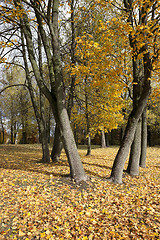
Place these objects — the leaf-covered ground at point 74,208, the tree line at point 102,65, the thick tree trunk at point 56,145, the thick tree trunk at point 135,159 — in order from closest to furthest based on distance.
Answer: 1. the leaf-covered ground at point 74,208
2. the tree line at point 102,65
3. the thick tree trunk at point 135,159
4. the thick tree trunk at point 56,145

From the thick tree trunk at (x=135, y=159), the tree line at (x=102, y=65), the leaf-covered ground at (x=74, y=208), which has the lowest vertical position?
the leaf-covered ground at (x=74, y=208)

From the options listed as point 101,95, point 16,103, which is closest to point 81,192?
point 101,95

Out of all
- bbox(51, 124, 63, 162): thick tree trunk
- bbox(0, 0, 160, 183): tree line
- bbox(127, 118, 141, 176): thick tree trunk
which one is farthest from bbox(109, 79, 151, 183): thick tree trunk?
bbox(51, 124, 63, 162): thick tree trunk

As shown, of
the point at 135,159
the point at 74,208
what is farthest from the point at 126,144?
the point at 74,208

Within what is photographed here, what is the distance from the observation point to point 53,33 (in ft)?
17.3

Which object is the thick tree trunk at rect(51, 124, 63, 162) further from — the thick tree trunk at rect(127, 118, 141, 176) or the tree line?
the thick tree trunk at rect(127, 118, 141, 176)

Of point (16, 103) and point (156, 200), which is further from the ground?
point (16, 103)

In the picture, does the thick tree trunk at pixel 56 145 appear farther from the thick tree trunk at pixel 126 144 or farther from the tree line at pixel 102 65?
the thick tree trunk at pixel 126 144

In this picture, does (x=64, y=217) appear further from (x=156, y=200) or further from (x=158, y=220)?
(x=156, y=200)

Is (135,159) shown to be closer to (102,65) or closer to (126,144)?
(126,144)

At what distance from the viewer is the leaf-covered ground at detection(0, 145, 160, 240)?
3.29 m

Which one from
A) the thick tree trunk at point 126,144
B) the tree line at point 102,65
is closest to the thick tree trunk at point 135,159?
the tree line at point 102,65

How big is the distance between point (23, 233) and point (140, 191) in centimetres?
364

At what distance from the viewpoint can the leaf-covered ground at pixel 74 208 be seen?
3287 mm
